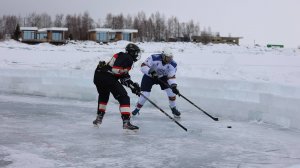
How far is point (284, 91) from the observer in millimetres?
7934

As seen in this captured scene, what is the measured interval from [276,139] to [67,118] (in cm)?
358

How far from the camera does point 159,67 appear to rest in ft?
26.0

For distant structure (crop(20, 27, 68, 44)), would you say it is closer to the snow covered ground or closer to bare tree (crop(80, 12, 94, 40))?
bare tree (crop(80, 12, 94, 40))

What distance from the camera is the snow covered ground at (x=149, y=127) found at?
4.83 meters

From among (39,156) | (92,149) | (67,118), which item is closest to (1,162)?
(39,156)

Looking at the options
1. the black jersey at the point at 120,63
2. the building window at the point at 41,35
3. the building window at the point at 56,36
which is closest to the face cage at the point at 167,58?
the black jersey at the point at 120,63

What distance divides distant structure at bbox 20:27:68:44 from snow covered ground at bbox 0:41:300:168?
1429 inches

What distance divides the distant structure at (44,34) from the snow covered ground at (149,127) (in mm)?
36292

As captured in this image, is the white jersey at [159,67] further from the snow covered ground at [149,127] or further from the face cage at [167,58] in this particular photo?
the snow covered ground at [149,127]

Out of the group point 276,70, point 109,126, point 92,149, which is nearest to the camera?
point 92,149

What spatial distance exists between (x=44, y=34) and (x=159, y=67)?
46114 millimetres

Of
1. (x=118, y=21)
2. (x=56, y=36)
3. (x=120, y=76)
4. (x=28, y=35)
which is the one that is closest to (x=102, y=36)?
(x=56, y=36)

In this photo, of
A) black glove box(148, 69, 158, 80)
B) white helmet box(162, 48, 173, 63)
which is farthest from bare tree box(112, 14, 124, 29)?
white helmet box(162, 48, 173, 63)

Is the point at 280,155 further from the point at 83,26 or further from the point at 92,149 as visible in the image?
the point at 83,26
